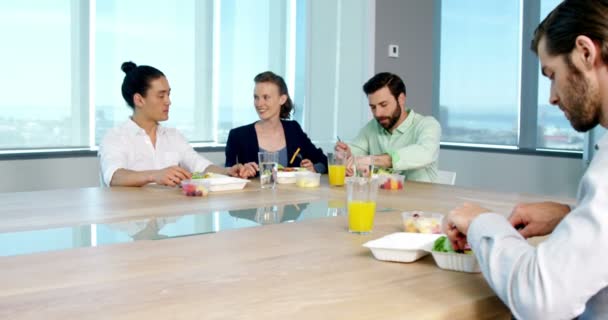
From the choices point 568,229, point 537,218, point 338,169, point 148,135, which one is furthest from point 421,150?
point 568,229

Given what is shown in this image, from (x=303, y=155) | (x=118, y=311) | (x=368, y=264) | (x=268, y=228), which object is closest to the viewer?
(x=118, y=311)

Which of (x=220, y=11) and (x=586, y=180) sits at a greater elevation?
(x=220, y=11)

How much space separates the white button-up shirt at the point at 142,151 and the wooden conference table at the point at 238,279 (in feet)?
3.19

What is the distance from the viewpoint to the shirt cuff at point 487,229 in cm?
104

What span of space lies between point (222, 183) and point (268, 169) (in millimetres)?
208

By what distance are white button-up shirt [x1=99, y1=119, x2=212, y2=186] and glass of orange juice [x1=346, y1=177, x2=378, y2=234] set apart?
142 cm

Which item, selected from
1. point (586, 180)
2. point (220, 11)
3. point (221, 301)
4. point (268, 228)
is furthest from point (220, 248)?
point (220, 11)

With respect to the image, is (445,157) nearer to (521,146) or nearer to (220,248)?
(521,146)

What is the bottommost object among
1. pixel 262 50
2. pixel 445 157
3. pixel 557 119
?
pixel 445 157

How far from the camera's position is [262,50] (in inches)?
195

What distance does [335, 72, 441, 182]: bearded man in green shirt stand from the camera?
294cm

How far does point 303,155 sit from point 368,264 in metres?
2.26

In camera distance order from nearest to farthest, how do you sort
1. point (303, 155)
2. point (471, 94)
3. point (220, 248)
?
point (220, 248) < point (303, 155) < point (471, 94)

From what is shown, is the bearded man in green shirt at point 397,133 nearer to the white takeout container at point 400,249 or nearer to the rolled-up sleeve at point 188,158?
the rolled-up sleeve at point 188,158
